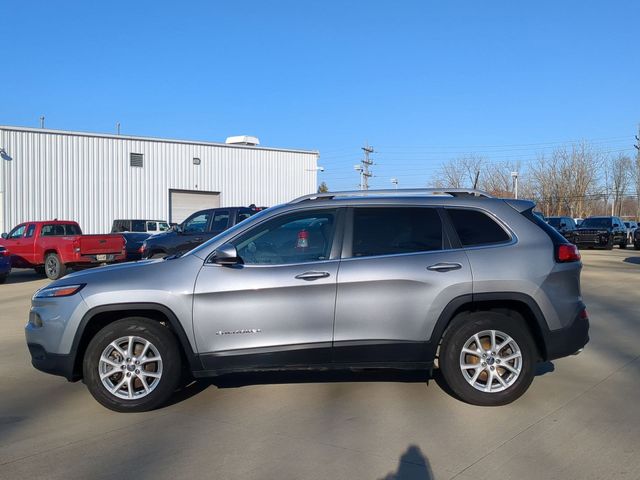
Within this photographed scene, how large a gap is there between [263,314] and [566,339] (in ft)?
8.79

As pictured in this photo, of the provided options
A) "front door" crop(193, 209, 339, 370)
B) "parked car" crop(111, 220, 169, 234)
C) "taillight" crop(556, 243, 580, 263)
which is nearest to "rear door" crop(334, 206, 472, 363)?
"front door" crop(193, 209, 339, 370)

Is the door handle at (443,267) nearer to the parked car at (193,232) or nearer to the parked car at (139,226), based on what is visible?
the parked car at (193,232)

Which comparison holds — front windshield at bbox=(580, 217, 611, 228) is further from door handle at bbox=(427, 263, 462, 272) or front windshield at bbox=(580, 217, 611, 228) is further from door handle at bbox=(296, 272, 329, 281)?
door handle at bbox=(296, 272, 329, 281)

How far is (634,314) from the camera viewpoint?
10.0 m

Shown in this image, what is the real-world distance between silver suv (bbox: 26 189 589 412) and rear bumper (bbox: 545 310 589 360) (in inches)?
0.4

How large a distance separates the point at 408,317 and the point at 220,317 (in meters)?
1.61

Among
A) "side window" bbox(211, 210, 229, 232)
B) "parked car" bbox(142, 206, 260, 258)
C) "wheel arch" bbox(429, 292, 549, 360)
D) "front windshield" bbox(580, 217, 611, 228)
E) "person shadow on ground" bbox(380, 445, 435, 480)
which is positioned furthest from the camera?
"front windshield" bbox(580, 217, 611, 228)

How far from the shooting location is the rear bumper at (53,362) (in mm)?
5156

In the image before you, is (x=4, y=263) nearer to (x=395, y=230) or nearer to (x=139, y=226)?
(x=139, y=226)

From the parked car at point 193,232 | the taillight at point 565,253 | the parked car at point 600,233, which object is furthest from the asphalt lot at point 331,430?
the parked car at point 600,233

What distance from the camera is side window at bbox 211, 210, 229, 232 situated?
14.4 m

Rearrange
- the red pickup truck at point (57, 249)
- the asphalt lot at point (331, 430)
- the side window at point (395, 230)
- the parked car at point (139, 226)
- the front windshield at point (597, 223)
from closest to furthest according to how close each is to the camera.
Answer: the asphalt lot at point (331, 430) → the side window at point (395, 230) → the red pickup truck at point (57, 249) → the parked car at point (139, 226) → the front windshield at point (597, 223)

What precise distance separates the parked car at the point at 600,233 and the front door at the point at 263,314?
27.5m

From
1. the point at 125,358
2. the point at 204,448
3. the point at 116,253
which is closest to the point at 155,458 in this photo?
the point at 204,448
